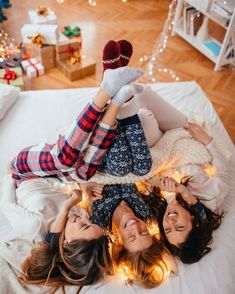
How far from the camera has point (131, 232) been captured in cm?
118

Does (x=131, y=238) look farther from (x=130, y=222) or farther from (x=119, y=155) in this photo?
(x=119, y=155)

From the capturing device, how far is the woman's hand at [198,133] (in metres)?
1.49

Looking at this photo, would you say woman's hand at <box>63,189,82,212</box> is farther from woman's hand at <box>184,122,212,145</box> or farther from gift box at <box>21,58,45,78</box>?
gift box at <box>21,58,45,78</box>

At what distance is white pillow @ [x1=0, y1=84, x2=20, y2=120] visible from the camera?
5.58 ft

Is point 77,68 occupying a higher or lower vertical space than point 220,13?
lower

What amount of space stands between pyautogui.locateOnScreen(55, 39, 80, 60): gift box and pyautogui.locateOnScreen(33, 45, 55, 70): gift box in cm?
5

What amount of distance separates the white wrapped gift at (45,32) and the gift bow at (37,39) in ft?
0.07

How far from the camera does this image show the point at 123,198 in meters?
1.36

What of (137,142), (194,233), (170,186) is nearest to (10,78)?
(137,142)

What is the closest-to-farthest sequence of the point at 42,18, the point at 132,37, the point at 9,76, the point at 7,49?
the point at 9,76 → the point at 7,49 → the point at 42,18 → the point at 132,37

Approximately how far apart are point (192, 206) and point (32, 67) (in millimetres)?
1692

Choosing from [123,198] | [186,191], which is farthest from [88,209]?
[186,191]

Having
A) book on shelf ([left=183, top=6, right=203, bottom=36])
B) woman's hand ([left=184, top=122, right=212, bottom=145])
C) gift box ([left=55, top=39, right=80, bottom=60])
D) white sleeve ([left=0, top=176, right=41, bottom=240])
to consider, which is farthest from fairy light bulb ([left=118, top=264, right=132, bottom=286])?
book on shelf ([left=183, top=6, right=203, bottom=36])

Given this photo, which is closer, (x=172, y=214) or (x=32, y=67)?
(x=172, y=214)
